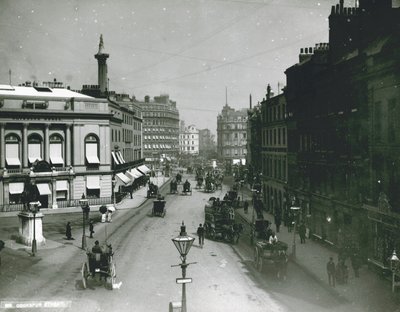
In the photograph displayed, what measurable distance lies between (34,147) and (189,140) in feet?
422

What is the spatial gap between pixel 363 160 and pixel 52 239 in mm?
20949

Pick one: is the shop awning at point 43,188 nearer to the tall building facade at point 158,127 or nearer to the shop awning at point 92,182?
the shop awning at point 92,182

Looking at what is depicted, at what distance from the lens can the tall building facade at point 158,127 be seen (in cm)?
12400

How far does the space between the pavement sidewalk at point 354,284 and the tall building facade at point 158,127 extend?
9376 centimetres

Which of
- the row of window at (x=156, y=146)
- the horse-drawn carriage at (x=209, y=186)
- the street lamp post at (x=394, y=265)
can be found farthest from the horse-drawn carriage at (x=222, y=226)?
the row of window at (x=156, y=146)

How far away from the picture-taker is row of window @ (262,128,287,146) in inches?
1693

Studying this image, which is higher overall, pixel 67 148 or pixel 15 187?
pixel 67 148

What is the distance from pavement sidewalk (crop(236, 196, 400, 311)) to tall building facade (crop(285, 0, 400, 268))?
3.55ft

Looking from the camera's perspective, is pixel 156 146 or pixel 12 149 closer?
pixel 12 149

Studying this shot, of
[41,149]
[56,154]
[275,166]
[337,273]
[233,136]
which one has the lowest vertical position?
[337,273]

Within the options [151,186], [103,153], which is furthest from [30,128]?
[151,186]

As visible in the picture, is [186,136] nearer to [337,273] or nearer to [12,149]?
[12,149]

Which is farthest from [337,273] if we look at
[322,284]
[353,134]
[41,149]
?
[41,149]

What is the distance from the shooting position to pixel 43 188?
146 ft
